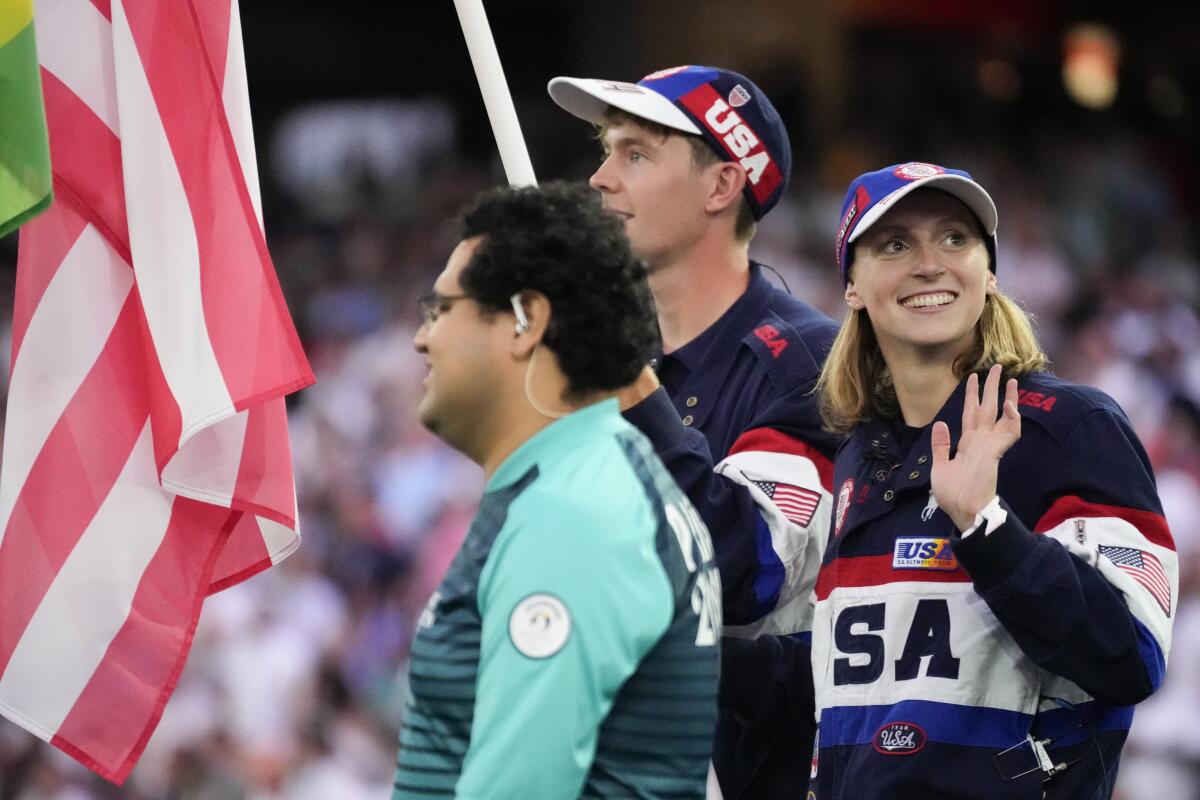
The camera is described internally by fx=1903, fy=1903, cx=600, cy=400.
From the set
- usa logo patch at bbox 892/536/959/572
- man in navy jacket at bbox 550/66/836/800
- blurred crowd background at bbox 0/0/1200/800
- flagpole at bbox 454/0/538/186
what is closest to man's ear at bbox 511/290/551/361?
man in navy jacket at bbox 550/66/836/800

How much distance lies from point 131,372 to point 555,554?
189 centimetres

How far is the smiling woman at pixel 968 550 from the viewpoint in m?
3.12

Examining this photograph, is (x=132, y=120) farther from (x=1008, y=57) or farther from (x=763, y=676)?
(x=1008, y=57)

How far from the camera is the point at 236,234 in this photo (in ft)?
13.3

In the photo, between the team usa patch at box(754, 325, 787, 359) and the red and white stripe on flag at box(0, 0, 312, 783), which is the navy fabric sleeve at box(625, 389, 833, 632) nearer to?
the team usa patch at box(754, 325, 787, 359)

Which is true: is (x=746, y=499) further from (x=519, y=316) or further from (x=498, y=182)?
(x=498, y=182)

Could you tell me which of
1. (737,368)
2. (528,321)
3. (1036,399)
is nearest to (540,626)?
(528,321)

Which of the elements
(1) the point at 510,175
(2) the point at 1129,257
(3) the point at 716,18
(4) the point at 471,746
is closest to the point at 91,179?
(1) the point at 510,175

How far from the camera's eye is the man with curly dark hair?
8.16 feet

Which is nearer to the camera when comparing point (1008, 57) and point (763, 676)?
point (763, 676)

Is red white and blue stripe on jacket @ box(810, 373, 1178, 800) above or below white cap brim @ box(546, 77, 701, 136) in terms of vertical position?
below

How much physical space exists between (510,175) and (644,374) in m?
0.67

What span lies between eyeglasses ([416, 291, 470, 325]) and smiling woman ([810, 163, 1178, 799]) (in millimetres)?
930

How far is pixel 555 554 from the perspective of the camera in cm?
252
